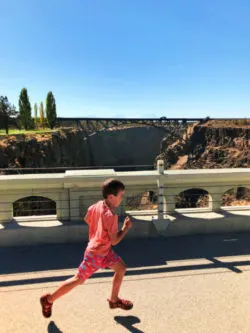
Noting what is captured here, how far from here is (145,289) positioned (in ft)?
11.5

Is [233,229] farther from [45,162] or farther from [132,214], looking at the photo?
[45,162]

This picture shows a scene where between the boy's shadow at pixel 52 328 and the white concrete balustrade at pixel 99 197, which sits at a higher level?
the white concrete balustrade at pixel 99 197

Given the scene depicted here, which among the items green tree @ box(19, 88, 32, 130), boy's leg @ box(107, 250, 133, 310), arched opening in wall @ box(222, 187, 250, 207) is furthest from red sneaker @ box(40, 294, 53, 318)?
green tree @ box(19, 88, 32, 130)

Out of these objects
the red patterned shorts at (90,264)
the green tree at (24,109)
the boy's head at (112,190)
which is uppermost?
the green tree at (24,109)

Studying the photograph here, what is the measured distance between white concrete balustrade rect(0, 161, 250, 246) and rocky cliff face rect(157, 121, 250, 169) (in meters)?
44.4

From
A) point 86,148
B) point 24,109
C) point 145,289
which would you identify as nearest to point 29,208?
point 145,289

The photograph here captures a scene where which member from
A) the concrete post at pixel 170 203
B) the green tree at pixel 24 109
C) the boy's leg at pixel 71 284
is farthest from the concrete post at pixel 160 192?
the green tree at pixel 24 109

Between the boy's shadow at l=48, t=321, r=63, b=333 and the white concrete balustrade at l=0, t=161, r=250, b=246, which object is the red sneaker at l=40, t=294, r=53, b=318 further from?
the white concrete balustrade at l=0, t=161, r=250, b=246

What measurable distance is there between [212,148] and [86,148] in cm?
2746

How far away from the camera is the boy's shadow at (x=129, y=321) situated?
2789 millimetres

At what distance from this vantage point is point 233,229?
536 cm

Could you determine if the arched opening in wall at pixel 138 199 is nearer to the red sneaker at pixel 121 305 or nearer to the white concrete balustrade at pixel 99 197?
the white concrete balustrade at pixel 99 197

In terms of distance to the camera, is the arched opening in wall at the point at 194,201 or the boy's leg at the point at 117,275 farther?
the arched opening in wall at the point at 194,201

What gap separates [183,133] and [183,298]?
75.7 m
